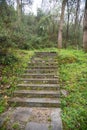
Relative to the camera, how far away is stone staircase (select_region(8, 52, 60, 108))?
4164mm

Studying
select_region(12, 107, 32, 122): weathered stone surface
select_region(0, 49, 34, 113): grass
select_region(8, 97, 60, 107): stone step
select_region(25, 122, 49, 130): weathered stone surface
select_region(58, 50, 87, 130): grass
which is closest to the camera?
select_region(25, 122, 49, 130): weathered stone surface

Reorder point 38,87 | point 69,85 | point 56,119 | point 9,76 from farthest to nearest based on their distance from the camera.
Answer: point 9,76
point 69,85
point 38,87
point 56,119

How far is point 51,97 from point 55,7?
57.1 feet

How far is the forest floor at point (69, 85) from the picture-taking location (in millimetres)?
3343

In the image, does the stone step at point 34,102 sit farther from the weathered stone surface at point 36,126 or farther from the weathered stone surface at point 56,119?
the weathered stone surface at point 36,126

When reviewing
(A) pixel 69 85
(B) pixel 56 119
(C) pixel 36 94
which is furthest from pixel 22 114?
(A) pixel 69 85

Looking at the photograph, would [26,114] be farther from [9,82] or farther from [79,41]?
[79,41]

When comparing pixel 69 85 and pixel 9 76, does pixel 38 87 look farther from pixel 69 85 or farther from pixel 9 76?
pixel 9 76

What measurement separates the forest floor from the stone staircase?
0.21 meters

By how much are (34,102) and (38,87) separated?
2.70ft

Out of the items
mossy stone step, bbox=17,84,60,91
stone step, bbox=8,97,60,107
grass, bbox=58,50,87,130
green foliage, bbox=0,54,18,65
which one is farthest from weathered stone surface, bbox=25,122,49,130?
green foliage, bbox=0,54,18,65

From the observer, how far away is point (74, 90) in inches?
186

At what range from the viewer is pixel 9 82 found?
5.22 meters

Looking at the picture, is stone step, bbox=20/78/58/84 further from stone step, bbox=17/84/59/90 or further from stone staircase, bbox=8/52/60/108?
stone step, bbox=17/84/59/90
